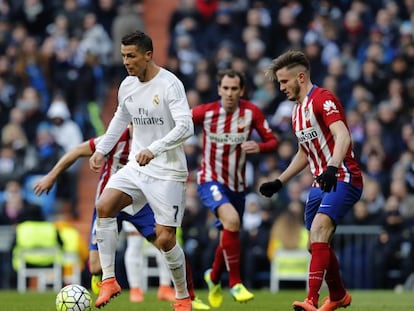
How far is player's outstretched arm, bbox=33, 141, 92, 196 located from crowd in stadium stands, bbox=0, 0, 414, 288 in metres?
6.65

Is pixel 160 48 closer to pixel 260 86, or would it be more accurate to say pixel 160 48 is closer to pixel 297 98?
pixel 260 86

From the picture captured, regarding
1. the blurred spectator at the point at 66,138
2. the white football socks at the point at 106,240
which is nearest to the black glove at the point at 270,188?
the white football socks at the point at 106,240

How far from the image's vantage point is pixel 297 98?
11.8 m

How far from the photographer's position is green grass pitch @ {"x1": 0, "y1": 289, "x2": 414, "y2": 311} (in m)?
13.7

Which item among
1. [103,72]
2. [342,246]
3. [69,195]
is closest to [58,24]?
[103,72]

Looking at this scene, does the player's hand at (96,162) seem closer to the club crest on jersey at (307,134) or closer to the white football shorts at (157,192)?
the white football shorts at (157,192)

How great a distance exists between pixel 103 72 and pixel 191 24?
1947mm

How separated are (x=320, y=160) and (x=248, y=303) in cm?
383

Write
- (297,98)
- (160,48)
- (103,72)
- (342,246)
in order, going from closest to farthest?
1. (297,98)
2. (342,246)
3. (103,72)
4. (160,48)

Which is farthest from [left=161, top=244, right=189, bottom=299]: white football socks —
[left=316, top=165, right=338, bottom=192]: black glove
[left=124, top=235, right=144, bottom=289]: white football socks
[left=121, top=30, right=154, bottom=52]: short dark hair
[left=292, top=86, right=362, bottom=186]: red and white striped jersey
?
[left=124, top=235, right=144, bottom=289]: white football socks

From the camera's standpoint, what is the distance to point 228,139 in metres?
14.8

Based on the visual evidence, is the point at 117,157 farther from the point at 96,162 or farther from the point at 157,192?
the point at 157,192

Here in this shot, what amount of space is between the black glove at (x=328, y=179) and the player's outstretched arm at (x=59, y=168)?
3.14m

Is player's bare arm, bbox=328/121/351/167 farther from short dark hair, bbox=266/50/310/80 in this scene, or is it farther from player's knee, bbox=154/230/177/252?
player's knee, bbox=154/230/177/252
